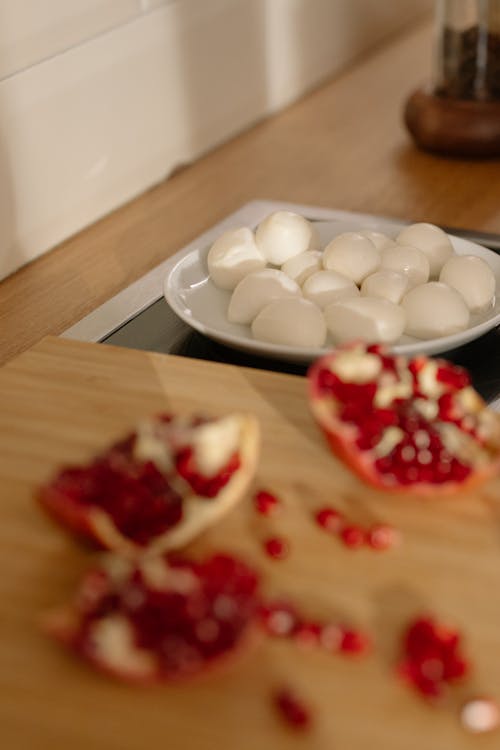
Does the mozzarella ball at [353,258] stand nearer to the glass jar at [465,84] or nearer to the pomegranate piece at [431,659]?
the pomegranate piece at [431,659]

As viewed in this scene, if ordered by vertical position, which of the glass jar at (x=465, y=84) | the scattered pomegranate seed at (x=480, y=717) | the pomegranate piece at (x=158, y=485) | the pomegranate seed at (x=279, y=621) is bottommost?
the glass jar at (x=465, y=84)

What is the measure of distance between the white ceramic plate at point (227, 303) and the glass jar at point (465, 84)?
45 cm

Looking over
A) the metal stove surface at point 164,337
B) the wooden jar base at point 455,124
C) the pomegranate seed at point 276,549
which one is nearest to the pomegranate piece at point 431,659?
the pomegranate seed at point 276,549

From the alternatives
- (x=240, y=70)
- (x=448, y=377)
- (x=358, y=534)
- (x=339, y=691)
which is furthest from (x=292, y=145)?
(x=339, y=691)

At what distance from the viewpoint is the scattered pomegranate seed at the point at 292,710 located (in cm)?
70

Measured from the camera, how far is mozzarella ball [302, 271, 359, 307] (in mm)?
1192

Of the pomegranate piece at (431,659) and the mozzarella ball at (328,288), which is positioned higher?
the pomegranate piece at (431,659)

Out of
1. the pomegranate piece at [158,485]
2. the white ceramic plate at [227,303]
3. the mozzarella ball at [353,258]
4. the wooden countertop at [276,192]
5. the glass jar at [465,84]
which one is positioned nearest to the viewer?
the pomegranate piece at [158,485]

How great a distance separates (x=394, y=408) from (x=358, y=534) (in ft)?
0.41

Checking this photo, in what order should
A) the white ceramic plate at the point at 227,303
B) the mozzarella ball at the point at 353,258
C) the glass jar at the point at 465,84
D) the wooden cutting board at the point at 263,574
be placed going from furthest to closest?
the glass jar at the point at 465,84 → the mozzarella ball at the point at 353,258 → the white ceramic plate at the point at 227,303 → the wooden cutting board at the point at 263,574

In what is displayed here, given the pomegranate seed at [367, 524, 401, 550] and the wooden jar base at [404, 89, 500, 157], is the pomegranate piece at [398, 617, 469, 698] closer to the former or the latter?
the pomegranate seed at [367, 524, 401, 550]

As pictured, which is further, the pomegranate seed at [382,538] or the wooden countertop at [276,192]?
the wooden countertop at [276,192]

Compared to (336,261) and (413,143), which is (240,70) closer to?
(413,143)

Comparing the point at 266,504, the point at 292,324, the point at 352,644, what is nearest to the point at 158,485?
the point at 266,504
